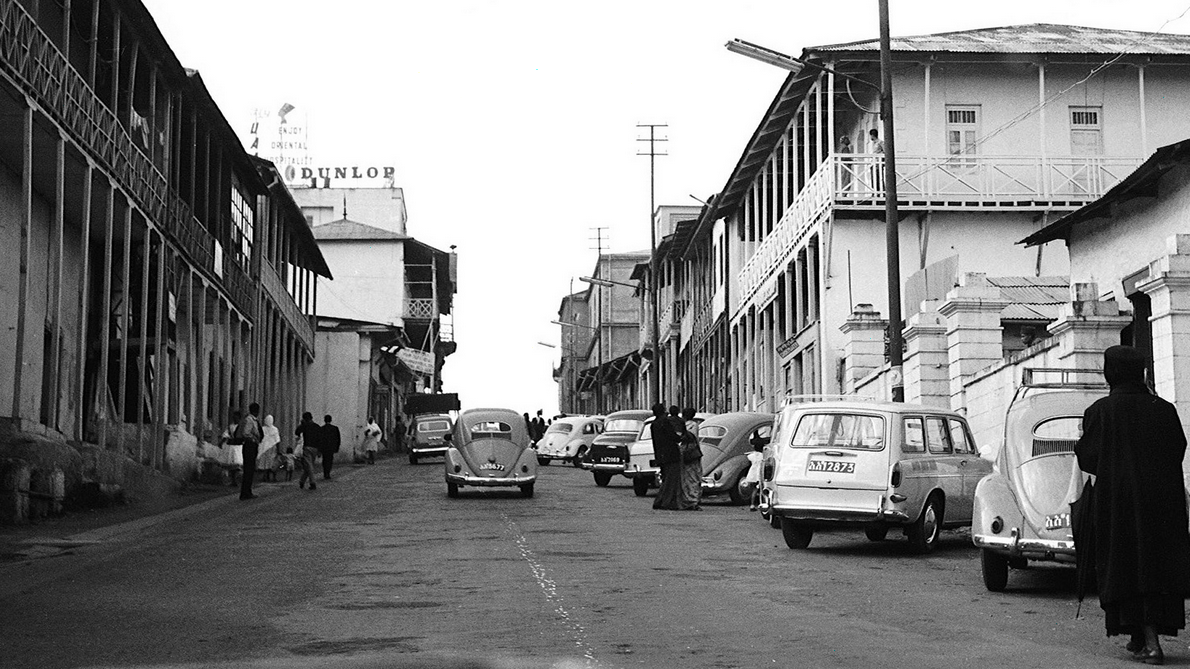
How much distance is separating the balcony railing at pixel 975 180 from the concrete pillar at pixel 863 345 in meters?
3.79

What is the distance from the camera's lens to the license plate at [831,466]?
16859 millimetres

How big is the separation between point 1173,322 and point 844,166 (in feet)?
64.5

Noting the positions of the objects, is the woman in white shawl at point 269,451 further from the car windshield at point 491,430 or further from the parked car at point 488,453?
the car windshield at point 491,430

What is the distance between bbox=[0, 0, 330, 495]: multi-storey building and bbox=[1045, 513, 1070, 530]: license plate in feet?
43.4

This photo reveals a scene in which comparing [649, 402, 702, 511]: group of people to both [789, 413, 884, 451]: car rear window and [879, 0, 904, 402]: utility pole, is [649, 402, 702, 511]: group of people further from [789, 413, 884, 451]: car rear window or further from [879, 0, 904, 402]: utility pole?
[789, 413, 884, 451]: car rear window

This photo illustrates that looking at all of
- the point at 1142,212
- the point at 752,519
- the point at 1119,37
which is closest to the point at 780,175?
the point at 1119,37

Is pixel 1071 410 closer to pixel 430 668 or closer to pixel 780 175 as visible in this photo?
pixel 430 668

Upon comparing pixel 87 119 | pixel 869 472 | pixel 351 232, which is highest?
pixel 351 232

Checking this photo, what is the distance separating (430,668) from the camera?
8281 millimetres

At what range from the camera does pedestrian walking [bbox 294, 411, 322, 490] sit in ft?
101

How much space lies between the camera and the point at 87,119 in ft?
80.7

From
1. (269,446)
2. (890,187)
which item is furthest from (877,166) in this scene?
(269,446)

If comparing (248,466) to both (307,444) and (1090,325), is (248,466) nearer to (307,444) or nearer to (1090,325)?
(307,444)

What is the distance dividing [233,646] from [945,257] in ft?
97.5
